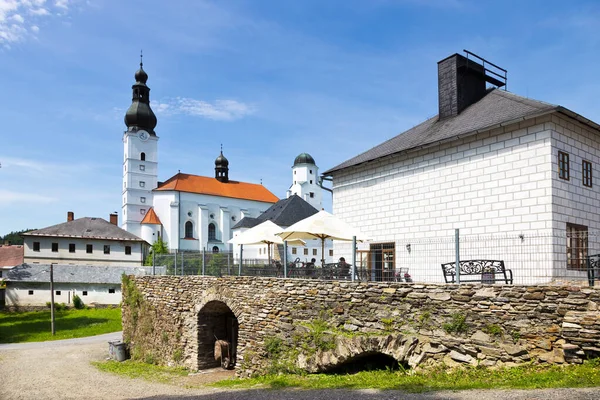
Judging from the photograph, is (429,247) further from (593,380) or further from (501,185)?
(593,380)

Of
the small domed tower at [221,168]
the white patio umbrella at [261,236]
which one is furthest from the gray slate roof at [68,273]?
the small domed tower at [221,168]

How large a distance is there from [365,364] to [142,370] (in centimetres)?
1111

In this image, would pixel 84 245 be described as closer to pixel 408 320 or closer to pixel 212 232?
pixel 212 232

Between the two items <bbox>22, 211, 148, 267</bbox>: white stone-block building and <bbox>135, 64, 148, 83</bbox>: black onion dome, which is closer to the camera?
<bbox>22, 211, 148, 267</bbox>: white stone-block building

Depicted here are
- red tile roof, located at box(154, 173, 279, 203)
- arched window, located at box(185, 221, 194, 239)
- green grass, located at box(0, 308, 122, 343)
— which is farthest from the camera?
red tile roof, located at box(154, 173, 279, 203)

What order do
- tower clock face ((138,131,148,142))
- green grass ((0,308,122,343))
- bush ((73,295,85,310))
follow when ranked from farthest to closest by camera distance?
tower clock face ((138,131,148,142)), bush ((73,295,85,310)), green grass ((0,308,122,343))

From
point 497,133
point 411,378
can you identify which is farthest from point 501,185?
point 411,378

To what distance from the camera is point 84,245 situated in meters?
47.5

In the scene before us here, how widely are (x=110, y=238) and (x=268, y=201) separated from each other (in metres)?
34.7

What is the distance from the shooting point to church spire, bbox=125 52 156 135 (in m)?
67.5

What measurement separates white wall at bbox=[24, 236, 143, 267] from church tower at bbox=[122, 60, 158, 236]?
1888 cm

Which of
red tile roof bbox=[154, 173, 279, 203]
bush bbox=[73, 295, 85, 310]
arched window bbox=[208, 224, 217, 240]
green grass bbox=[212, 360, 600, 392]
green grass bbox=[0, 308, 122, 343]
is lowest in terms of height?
green grass bbox=[0, 308, 122, 343]

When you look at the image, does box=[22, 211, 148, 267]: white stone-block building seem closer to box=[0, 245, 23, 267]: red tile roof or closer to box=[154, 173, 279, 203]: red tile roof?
box=[0, 245, 23, 267]: red tile roof

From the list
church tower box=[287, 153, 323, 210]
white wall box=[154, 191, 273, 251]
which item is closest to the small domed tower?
white wall box=[154, 191, 273, 251]
